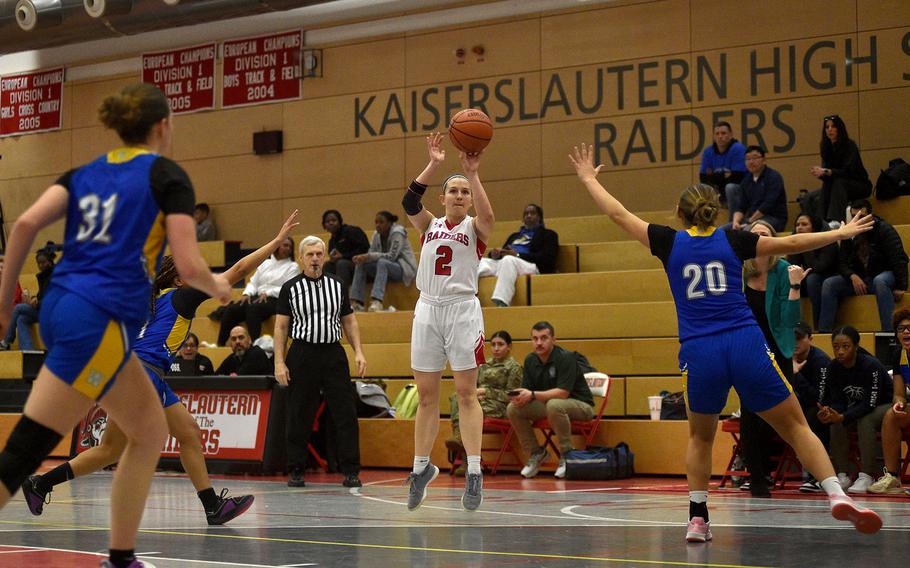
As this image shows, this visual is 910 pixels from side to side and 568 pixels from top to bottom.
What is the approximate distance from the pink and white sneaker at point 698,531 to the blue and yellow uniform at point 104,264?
3.10m

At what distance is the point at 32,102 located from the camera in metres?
21.0

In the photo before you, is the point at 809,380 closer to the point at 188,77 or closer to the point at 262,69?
the point at 262,69

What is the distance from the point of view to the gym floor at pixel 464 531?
534cm

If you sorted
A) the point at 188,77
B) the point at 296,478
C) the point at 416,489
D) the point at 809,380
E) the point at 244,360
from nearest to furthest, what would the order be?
the point at 416,489 → the point at 809,380 → the point at 296,478 → the point at 244,360 → the point at 188,77

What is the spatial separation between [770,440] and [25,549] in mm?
6196

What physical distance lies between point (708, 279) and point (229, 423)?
7.11m

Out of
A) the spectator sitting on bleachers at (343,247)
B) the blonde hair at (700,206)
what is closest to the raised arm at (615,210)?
the blonde hair at (700,206)

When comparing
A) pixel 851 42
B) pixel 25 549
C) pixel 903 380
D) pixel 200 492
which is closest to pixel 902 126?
pixel 851 42

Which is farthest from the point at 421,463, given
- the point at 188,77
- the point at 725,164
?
the point at 188,77

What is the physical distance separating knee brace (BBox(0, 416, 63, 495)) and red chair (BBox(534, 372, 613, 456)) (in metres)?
7.60

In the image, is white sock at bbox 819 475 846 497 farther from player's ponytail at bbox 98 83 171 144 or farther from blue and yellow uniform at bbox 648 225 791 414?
player's ponytail at bbox 98 83 171 144

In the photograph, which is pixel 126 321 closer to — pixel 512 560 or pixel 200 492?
pixel 512 560

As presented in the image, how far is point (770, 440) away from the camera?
387 inches

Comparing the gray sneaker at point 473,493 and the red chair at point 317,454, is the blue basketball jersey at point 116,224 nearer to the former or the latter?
the gray sneaker at point 473,493
